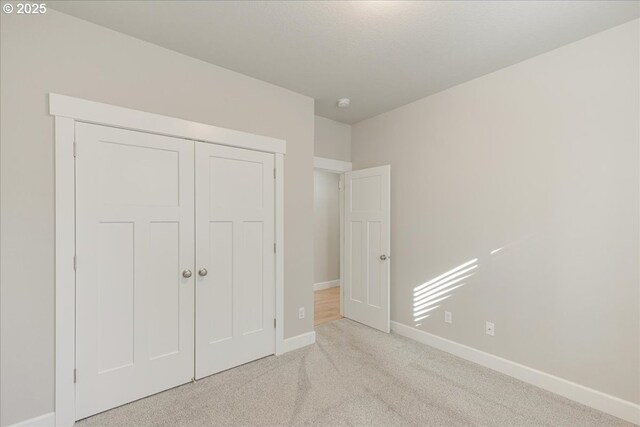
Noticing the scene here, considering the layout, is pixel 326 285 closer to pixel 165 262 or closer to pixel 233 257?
pixel 233 257

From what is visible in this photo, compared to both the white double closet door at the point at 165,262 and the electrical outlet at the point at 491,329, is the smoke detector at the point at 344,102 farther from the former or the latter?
the electrical outlet at the point at 491,329

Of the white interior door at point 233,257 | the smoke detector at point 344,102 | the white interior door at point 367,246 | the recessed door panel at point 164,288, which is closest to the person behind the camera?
the recessed door panel at point 164,288

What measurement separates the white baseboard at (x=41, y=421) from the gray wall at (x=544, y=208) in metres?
3.03

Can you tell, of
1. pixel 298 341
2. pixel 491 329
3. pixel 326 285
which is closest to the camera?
pixel 491 329

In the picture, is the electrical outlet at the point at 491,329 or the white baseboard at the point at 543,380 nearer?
the white baseboard at the point at 543,380

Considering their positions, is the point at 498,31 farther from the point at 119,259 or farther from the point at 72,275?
the point at 72,275

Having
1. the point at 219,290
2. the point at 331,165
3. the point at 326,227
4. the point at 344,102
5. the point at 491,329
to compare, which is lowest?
the point at 491,329

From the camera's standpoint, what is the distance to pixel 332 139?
Answer: 3.81m

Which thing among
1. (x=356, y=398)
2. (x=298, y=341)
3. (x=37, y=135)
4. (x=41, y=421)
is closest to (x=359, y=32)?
(x=37, y=135)

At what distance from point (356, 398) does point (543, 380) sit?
148cm

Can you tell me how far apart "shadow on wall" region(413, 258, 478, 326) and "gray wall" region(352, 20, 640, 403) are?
0.17 ft

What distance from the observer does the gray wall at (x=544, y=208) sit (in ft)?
6.28

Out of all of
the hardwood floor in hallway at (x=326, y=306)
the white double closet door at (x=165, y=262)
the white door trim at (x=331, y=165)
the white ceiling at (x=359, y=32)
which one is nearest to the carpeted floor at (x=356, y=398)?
the white double closet door at (x=165, y=262)

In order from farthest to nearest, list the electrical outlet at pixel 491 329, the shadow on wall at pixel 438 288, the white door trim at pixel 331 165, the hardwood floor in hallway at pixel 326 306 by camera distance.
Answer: the hardwood floor in hallway at pixel 326 306 → the white door trim at pixel 331 165 → the shadow on wall at pixel 438 288 → the electrical outlet at pixel 491 329
